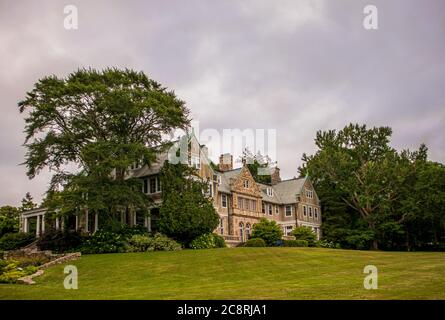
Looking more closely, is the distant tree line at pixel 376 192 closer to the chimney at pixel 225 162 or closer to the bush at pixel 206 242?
the chimney at pixel 225 162

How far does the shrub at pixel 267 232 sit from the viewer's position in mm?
49969

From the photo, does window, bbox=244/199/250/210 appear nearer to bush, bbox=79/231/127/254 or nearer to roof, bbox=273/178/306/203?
roof, bbox=273/178/306/203

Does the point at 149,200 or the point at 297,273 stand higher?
the point at 149,200

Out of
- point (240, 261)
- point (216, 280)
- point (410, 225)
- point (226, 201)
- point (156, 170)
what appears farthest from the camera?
point (410, 225)

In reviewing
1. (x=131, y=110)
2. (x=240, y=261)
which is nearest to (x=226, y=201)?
(x=131, y=110)

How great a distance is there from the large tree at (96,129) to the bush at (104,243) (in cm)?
220

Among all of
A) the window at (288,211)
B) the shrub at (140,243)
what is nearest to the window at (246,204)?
the window at (288,211)

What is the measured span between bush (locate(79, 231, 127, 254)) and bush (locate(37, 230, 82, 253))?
836 millimetres

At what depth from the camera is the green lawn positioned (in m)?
17.2

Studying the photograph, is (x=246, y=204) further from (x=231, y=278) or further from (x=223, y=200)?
(x=231, y=278)

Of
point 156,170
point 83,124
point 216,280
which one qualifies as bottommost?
point 216,280

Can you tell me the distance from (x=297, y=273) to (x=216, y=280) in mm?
4286
